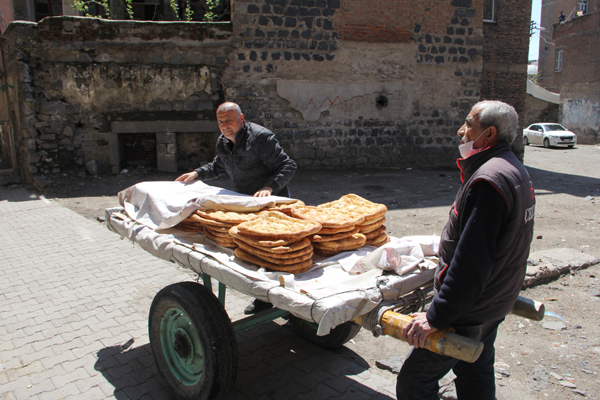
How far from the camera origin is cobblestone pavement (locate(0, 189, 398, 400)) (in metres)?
3.26

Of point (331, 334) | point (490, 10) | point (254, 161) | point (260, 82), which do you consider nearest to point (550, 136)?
point (490, 10)

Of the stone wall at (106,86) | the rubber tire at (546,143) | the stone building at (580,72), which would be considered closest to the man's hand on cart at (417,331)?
the stone wall at (106,86)

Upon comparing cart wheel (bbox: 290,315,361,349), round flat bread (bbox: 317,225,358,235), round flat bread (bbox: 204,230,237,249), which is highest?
round flat bread (bbox: 317,225,358,235)

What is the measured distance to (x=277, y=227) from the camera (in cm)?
278

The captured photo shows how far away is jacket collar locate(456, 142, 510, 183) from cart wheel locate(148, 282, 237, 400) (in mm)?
1640

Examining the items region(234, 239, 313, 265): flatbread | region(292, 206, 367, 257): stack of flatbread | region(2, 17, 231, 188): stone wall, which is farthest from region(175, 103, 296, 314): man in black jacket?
region(2, 17, 231, 188): stone wall

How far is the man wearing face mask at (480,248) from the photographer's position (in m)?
1.97

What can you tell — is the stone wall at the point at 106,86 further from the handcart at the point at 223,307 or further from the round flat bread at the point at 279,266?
the round flat bread at the point at 279,266

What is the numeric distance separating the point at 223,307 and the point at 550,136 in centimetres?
2605

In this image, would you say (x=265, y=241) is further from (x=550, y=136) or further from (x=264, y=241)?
(x=550, y=136)

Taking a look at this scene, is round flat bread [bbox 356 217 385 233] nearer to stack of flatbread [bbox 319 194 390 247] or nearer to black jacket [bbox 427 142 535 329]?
stack of flatbread [bbox 319 194 390 247]

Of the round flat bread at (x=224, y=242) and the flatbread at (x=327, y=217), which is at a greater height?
the flatbread at (x=327, y=217)

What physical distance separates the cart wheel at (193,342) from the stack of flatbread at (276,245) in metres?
0.41

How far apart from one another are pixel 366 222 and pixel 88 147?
1017 cm
